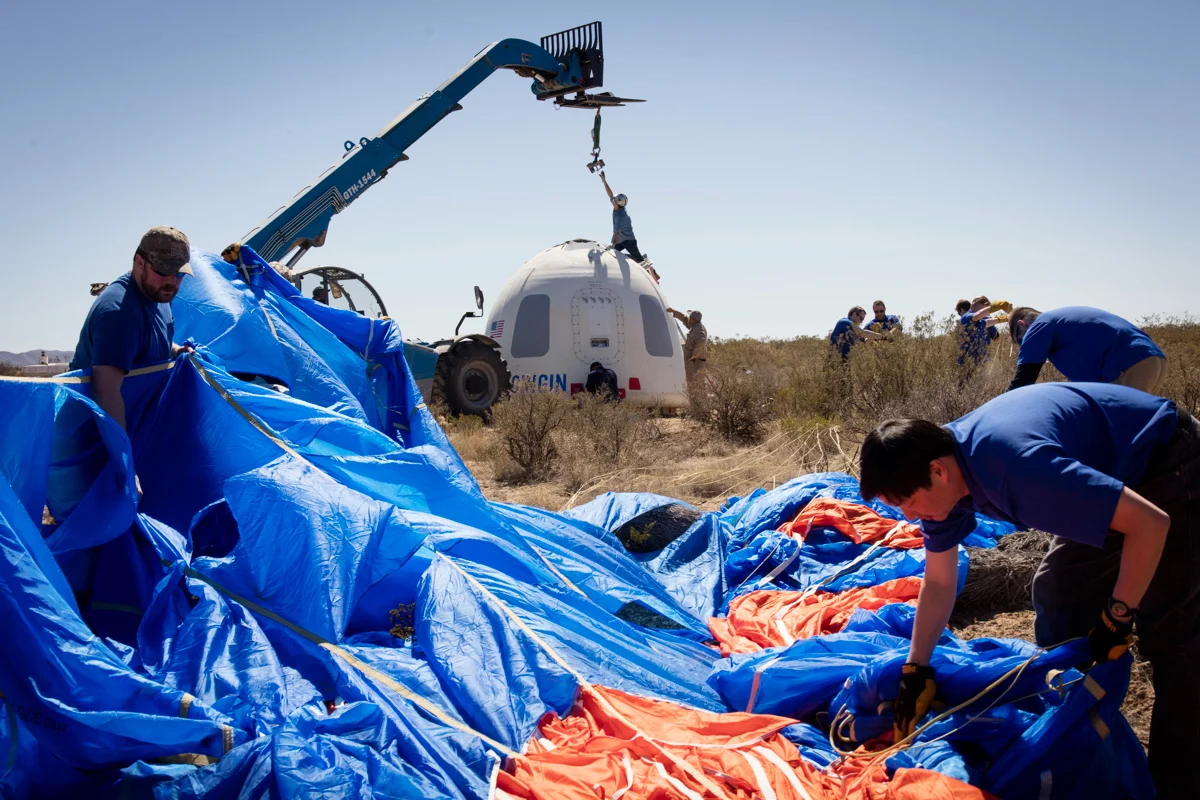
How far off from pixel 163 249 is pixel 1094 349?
4183 mm

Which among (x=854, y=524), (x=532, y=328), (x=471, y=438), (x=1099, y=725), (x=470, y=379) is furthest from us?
(x=532, y=328)

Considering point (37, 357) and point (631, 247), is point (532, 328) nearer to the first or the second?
point (631, 247)

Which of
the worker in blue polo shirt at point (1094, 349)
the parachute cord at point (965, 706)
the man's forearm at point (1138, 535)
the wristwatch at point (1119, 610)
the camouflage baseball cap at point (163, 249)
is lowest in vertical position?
the parachute cord at point (965, 706)

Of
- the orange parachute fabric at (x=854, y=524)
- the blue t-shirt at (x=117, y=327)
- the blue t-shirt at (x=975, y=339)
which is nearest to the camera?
the blue t-shirt at (x=117, y=327)

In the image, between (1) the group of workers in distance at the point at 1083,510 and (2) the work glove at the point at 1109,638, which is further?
(2) the work glove at the point at 1109,638

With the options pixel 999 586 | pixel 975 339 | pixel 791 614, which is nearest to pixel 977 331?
pixel 975 339

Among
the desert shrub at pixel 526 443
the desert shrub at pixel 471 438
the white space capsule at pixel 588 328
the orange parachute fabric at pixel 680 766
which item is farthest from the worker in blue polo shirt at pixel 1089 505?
the white space capsule at pixel 588 328

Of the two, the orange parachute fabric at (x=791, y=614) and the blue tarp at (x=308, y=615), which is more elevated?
the blue tarp at (x=308, y=615)

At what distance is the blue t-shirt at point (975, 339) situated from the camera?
8977mm

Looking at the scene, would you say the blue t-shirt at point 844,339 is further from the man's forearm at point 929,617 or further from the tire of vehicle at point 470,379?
the man's forearm at point 929,617

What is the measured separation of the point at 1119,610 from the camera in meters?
2.32

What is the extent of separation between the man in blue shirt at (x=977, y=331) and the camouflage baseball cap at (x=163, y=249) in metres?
7.57

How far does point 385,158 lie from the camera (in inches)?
393

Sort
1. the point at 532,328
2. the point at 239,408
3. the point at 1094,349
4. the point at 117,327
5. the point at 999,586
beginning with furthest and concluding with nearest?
1. the point at 532,328
2. the point at 999,586
3. the point at 1094,349
4. the point at 239,408
5. the point at 117,327
